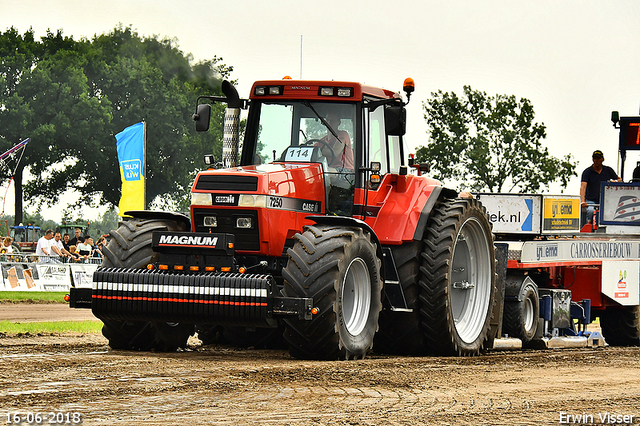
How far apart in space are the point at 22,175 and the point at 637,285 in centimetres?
4472

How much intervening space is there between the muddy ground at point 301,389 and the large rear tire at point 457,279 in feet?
1.62

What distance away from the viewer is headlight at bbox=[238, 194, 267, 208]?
9.32 metres

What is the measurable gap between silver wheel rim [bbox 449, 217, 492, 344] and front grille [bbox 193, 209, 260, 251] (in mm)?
3009

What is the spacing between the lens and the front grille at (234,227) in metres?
9.41

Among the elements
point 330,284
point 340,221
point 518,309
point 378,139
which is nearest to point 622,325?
point 518,309

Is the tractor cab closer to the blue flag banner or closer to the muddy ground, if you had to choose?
the muddy ground

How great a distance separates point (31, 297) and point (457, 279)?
48.4 ft

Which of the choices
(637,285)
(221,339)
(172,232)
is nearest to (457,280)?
(221,339)

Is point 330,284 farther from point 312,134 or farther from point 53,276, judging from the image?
point 53,276

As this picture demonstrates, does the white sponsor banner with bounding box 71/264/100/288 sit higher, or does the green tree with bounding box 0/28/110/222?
the green tree with bounding box 0/28/110/222

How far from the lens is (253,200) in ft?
30.6

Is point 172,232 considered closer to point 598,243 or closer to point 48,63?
point 598,243

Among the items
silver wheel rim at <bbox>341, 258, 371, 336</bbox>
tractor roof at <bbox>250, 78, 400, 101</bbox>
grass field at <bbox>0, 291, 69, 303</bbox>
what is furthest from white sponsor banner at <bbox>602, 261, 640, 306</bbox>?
grass field at <bbox>0, 291, 69, 303</bbox>
